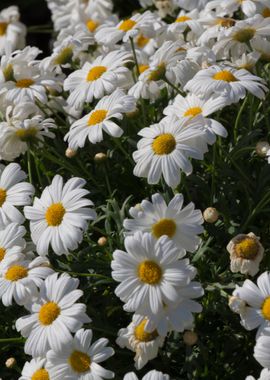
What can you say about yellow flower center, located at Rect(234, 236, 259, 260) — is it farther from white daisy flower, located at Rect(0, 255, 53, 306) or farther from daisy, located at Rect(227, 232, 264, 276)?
white daisy flower, located at Rect(0, 255, 53, 306)

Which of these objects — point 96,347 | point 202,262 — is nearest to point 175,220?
point 202,262

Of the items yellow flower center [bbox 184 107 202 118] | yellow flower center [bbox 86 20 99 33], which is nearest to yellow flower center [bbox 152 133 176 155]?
yellow flower center [bbox 184 107 202 118]

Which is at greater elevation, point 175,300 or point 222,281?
point 175,300

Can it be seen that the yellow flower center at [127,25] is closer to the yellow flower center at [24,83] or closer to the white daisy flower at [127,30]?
the white daisy flower at [127,30]

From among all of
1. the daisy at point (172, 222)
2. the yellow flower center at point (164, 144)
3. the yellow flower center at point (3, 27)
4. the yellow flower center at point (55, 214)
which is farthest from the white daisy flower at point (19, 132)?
the yellow flower center at point (3, 27)

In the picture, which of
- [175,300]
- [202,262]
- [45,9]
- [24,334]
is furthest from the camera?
[45,9]

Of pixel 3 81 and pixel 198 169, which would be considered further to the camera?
pixel 3 81

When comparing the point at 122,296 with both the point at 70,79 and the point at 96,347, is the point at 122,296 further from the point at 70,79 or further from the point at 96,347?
the point at 70,79
